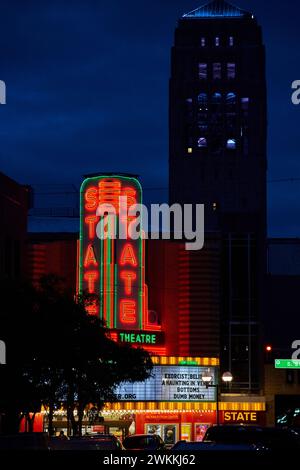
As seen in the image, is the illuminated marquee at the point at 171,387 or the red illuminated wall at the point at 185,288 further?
the red illuminated wall at the point at 185,288

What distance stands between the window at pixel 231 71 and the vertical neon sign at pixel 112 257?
7879 centimetres

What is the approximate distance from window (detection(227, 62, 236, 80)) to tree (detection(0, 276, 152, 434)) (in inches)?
3712

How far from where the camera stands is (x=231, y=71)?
454 feet

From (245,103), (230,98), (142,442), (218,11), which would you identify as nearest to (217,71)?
(230,98)

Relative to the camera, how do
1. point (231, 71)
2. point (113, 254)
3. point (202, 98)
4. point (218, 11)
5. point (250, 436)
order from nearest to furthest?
1. point (250, 436)
2. point (113, 254)
3. point (231, 71)
4. point (202, 98)
5. point (218, 11)

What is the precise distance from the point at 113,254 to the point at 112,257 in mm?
176

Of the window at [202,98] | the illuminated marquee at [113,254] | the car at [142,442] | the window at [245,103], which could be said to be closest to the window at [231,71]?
the window at [245,103]

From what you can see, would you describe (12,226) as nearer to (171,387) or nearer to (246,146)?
(171,387)

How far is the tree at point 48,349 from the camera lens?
38688 mm

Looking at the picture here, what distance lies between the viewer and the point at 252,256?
6725cm

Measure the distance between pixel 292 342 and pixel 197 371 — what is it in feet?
58.3

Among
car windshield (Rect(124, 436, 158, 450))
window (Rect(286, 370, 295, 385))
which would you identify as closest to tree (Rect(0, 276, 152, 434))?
car windshield (Rect(124, 436, 158, 450))

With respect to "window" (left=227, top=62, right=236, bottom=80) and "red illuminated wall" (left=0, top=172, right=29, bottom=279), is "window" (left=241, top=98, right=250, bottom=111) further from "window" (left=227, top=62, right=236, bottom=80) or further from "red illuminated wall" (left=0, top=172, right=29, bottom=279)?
"red illuminated wall" (left=0, top=172, right=29, bottom=279)

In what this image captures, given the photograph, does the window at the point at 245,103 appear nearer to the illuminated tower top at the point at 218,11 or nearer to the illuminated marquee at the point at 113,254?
the illuminated tower top at the point at 218,11
